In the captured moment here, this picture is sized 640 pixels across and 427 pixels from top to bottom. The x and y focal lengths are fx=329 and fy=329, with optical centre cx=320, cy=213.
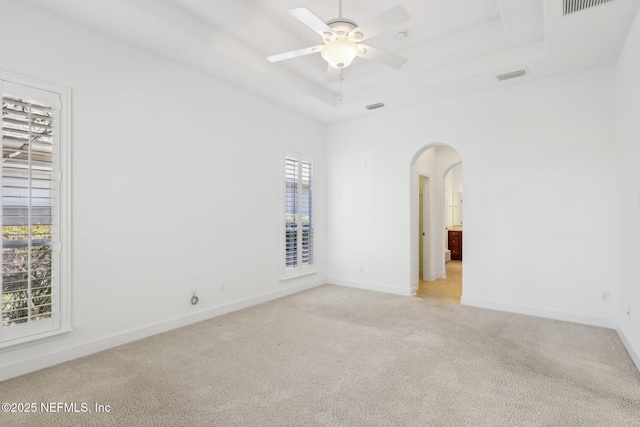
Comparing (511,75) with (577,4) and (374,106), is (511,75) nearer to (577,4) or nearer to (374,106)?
(577,4)

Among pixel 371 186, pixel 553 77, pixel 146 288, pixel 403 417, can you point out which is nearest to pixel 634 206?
pixel 553 77

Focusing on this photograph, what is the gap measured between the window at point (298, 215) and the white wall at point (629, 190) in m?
4.20

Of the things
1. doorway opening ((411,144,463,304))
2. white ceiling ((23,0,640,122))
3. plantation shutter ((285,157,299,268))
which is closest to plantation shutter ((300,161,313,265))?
plantation shutter ((285,157,299,268))

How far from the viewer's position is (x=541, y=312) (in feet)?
14.0

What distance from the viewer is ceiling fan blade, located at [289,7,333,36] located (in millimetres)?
2418

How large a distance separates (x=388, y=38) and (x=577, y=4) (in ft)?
6.34

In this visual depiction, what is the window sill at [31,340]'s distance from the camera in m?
2.65

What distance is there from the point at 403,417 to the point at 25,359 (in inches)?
122

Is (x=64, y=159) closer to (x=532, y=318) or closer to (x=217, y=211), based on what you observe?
(x=217, y=211)

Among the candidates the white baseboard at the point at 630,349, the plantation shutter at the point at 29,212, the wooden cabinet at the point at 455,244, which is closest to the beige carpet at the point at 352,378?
the white baseboard at the point at 630,349

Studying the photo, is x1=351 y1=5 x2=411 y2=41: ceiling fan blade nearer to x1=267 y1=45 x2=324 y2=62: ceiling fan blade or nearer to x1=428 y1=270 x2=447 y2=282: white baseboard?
x1=267 y1=45 x2=324 y2=62: ceiling fan blade

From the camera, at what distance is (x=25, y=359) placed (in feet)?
9.08

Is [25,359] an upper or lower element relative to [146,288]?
lower

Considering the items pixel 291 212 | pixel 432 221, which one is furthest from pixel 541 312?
pixel 291 212
